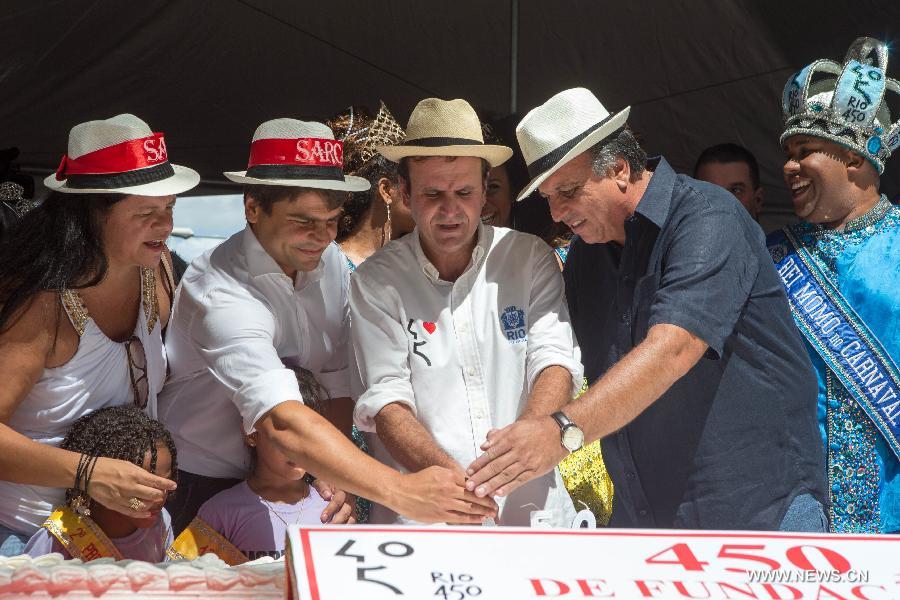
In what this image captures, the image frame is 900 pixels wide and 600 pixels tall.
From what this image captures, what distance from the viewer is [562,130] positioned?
2654mm

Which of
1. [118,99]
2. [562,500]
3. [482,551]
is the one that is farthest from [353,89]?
[482,551]

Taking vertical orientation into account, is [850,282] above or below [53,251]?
above

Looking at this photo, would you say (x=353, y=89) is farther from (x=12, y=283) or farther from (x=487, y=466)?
(x=487, y=466)

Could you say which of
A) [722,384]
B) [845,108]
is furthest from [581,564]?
[845,108]

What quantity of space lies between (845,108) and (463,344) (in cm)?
141

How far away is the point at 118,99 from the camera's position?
180 inches

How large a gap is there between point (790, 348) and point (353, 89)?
279 centimetres

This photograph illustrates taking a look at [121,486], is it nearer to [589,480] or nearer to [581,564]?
[581,564]

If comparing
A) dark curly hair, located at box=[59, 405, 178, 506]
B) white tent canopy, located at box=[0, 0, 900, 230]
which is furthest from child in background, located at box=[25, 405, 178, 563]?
white tent canopy, located at box=[0, 0, 900, 230]

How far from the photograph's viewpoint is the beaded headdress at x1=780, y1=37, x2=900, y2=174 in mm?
3203

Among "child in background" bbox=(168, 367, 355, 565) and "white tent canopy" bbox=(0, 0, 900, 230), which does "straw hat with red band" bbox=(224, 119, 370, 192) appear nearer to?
"child in background" bbox=(168, 367, 355, 565)

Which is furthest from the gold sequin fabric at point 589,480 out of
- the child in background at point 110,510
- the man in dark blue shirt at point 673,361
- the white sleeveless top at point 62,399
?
the white sleeveless top at point 62,399

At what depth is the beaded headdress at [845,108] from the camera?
10.5 ft

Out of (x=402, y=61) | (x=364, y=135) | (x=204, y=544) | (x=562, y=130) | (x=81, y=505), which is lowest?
(x=204, y=544)
